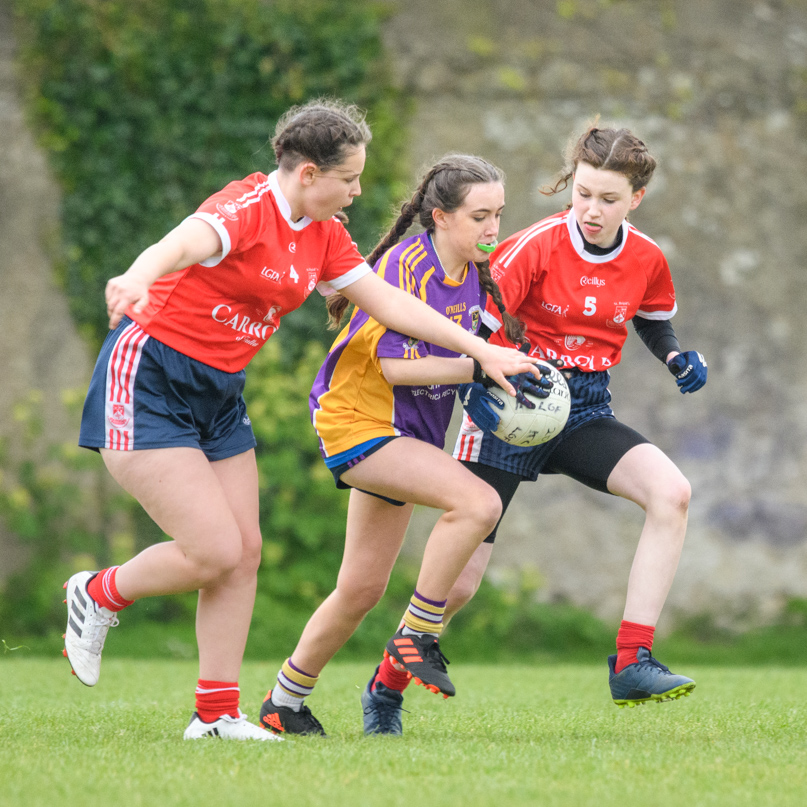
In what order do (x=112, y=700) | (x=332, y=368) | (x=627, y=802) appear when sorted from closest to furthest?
(x=627, y=802) → (x=332, y=368) → (x=112, y=700)

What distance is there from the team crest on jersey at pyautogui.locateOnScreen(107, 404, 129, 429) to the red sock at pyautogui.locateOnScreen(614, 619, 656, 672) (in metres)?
1.83

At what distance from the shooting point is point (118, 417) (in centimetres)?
348

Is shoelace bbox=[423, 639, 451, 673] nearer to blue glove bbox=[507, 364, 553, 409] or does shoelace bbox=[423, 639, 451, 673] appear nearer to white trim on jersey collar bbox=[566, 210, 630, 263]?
blue glove bbox=[507, 364, 553, 409]

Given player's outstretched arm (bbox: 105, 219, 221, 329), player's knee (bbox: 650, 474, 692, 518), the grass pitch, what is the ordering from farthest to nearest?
player's knee (bbox: 650, 474, 692, 518) → player's outstretched arm (bbox: 105, 219, 221, 329) → the grass pitch

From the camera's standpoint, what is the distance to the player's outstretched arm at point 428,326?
3510 mm

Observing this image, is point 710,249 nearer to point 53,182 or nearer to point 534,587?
point 534,587

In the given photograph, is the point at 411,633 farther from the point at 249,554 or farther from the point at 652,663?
the point at 652,663

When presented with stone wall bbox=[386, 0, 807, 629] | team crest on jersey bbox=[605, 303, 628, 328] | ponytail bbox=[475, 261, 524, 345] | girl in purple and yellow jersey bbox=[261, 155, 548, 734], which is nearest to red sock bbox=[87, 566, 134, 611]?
girl in purple and yellow jersey bbox=[261, 155, 548, 734]

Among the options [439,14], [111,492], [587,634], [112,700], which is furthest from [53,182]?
→ [587,634]

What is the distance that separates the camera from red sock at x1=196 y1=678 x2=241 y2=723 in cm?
364

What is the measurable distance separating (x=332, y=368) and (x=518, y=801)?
181cm

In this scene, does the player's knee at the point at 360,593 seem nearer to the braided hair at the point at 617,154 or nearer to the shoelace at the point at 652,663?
the shoelace at the point at 652,663

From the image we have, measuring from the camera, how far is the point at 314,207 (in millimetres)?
3570

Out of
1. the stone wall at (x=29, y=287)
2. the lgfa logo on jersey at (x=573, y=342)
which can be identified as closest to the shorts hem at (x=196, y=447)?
the lgfa logo on jersey at (x=573, y=342)
